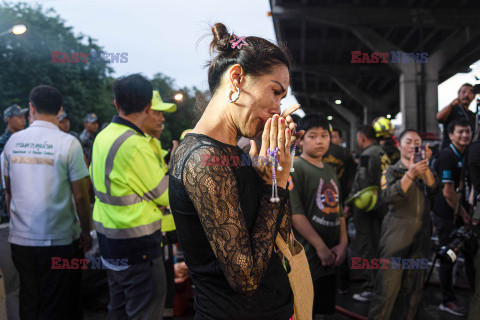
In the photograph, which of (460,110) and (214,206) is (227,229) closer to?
(214,206)

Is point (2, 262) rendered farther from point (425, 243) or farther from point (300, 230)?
point (425, 243)

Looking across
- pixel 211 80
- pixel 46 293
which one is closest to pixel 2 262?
pixel 46 293

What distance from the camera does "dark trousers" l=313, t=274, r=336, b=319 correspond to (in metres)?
3.27

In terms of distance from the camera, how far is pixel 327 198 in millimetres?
3354

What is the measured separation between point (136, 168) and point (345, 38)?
14657 mm

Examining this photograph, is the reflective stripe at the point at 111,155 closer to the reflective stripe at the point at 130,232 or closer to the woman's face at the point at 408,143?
the reflective stripe at the point at 130,232

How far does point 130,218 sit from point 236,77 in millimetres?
1598

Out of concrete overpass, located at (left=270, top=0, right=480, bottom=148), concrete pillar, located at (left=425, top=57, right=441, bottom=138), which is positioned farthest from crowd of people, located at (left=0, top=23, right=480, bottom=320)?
concrete pillar, located at (left=425, top=57, right=441, bottom=138)

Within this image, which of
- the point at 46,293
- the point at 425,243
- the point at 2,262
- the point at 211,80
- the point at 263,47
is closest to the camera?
the point at 263,47

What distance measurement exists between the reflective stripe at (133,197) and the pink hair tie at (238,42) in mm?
1443

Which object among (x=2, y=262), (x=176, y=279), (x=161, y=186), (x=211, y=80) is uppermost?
(x=211, y=80)

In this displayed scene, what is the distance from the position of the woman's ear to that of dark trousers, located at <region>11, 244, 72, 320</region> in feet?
8.10

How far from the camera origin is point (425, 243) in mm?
3631

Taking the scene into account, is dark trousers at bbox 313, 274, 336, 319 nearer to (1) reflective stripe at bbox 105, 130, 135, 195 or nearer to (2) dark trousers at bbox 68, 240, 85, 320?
(1) reflective stripe at bbox 105, 130, 135, 195
